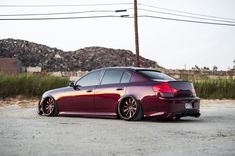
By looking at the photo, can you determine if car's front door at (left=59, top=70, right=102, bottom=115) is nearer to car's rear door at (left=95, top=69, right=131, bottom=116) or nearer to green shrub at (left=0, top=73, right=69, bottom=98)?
car's rear door at (left=95, top=69, right=131, bottom=116)

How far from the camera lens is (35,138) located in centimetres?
905

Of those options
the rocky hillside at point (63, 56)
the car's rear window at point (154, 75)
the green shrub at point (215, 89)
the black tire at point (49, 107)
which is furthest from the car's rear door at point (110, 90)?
the rocky hillside at point (63, 56)

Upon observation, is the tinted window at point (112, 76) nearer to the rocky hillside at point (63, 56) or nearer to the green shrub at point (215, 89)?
the green shrub at point (215, 89)

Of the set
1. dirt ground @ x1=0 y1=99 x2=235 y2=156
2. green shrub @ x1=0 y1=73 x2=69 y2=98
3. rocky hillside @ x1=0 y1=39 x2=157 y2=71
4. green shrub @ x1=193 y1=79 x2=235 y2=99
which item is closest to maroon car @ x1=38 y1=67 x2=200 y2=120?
dirt ground @ x1=0 y1=99 x2=235 y2=156

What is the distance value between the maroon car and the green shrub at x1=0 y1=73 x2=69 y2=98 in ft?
34.5

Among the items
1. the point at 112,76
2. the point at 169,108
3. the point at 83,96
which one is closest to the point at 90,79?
the point at 83,96

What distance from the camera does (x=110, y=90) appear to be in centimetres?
1313

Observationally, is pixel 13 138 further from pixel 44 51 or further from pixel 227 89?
pixel 44 51

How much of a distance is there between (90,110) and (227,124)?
3.70 meters

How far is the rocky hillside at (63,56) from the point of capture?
84.2 meters

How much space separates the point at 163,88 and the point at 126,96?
39.7 inches

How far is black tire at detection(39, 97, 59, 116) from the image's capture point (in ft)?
47.2

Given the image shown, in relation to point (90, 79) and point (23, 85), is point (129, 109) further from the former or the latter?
point (23, 85)

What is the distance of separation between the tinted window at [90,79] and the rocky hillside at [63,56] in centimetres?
6786
